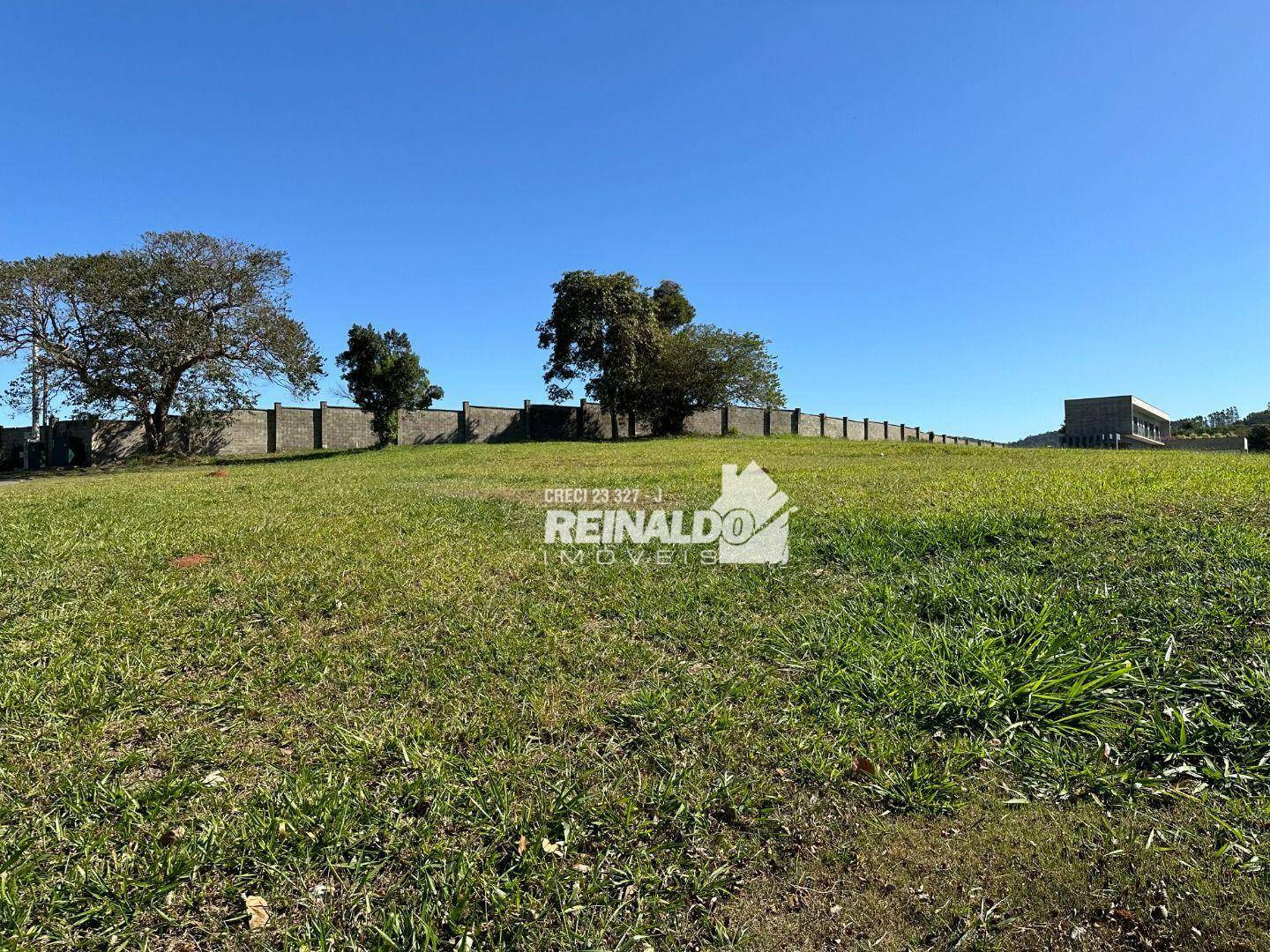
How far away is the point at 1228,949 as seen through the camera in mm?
1567

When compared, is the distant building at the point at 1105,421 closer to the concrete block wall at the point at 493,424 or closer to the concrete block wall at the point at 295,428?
the concrete block wall at the point at 493,424

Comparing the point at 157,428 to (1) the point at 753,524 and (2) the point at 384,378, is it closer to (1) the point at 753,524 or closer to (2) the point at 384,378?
(2) the point at 384,378

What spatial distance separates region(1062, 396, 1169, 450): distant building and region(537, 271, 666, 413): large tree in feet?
98.8

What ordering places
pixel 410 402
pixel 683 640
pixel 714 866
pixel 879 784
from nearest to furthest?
pixel 714 866 → pixel 879 784 → pixel 683 640 → pixel 410 402

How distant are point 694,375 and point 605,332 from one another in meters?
4.99

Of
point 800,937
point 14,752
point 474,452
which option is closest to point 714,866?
point 800,937

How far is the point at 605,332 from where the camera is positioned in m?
26.4

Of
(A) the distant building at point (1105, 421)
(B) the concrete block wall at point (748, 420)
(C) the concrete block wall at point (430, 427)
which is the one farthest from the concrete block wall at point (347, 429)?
(A) the distant building at point (1105, 421)

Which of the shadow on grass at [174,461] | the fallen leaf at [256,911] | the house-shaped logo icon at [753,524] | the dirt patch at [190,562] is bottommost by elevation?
the fallen leaf at [256,911]

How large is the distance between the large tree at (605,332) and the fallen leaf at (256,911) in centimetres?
2527

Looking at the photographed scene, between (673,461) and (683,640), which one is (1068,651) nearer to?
(683,640)

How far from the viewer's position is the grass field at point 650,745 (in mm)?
1723

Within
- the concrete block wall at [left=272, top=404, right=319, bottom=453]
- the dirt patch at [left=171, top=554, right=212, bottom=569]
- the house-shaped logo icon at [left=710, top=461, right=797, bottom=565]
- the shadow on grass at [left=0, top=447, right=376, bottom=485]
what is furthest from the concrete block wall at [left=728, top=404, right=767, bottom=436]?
the dirt patch at [left=171, top=554, right=212, bottom=569]

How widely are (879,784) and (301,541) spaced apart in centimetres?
489
